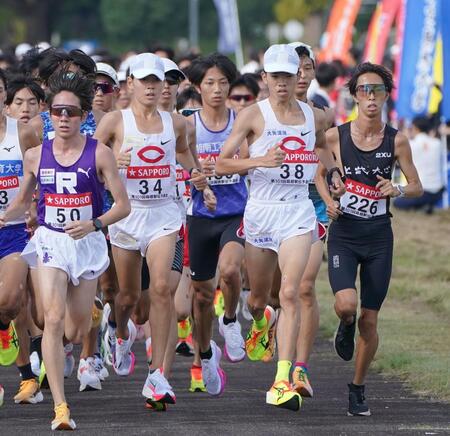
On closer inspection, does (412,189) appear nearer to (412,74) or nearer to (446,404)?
(446,404)

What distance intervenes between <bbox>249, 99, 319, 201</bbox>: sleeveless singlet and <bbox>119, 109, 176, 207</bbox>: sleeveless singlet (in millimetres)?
585

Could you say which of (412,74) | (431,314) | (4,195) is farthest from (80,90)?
(412,74)

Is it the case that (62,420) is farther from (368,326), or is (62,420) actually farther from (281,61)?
(281,61)

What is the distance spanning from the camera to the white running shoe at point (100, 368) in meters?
11.1

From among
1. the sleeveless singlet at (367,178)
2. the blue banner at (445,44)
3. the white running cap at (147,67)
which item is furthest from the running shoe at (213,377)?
the blue banner at (445,44)

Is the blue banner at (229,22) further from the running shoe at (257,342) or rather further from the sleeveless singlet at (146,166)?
the sleeveless singlet at (146,166)

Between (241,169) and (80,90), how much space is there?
4.04 ft

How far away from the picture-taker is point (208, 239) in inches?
455

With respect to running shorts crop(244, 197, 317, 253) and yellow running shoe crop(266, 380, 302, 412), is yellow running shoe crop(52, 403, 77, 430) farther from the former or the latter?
running shorts crop(244, 197, 317, 253)

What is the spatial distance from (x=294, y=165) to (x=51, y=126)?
196 centimetres

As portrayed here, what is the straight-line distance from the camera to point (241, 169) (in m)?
10.0

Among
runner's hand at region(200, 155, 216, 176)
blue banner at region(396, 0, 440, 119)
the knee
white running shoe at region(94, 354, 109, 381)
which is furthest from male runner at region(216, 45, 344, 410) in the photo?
blue banner at region(396, 0, 440, 119)

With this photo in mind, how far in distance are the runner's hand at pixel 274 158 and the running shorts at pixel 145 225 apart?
2.54 feet

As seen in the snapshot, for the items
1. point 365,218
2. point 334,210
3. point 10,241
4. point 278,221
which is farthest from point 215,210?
point 10,241
